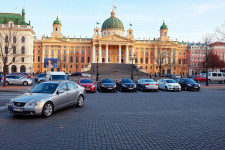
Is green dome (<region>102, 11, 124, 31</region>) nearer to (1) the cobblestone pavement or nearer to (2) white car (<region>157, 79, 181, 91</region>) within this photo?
(2) white car (<region>157, 79, 181, 91</region>)

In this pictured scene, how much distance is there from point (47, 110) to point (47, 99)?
1.66ft

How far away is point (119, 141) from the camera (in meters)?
5.89

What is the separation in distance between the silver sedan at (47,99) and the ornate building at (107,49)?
80.4m

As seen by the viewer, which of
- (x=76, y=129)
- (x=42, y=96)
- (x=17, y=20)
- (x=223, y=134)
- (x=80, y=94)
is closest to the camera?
(x=223, y=134)

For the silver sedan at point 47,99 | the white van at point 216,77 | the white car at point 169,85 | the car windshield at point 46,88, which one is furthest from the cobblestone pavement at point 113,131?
the white van at point 216,77

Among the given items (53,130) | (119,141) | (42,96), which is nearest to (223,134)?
(119,141)

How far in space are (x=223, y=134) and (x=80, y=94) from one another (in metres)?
7.76

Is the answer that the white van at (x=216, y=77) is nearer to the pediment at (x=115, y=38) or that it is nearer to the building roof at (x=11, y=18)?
the pediment at (x=115, y=38)

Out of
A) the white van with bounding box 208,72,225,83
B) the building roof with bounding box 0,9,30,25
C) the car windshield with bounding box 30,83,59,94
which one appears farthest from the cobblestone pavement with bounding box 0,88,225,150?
the building roof with bounding box 0,9,30,25

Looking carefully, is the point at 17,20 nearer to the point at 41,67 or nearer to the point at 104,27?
the point at 41,67

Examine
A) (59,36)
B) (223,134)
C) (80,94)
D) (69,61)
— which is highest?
(59,36)

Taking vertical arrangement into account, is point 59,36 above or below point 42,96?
above

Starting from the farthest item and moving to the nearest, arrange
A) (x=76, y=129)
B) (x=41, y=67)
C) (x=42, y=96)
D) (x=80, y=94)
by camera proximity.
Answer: (x=41, y=67), (x=80, y=94), (x=42, y=96), (x=76, y=129)

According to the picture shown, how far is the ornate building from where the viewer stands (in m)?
92.9
